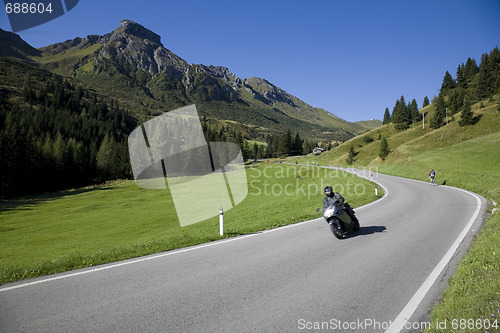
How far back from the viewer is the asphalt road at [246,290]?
12.6 ft

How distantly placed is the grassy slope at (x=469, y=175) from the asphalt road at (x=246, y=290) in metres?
0.41

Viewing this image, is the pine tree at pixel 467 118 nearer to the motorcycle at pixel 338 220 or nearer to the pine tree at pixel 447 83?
the motorcycle at pixel 338 220

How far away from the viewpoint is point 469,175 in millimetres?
29469

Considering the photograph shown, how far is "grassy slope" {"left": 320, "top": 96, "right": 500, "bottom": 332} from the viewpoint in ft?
12.9

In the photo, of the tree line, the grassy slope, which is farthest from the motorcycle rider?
the tree line

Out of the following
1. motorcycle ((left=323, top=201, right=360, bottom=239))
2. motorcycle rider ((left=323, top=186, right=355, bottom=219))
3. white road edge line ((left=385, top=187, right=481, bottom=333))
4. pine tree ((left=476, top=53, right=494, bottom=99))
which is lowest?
white road edge line ((left=385, top=187, right=481, bottom=333))

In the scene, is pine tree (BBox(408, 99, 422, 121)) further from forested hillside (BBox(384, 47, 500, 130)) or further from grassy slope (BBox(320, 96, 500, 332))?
grassy slope (BBox(320, 96, 500, 332))

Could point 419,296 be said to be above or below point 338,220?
below

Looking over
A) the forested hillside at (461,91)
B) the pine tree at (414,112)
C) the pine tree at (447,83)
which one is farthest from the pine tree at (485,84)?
the pine tree at (447,83)

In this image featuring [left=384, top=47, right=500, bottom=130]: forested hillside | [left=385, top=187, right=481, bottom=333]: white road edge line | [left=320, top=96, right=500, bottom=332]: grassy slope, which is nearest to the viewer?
[left=385, top=187, right=481, bottom=333]: white road edge line

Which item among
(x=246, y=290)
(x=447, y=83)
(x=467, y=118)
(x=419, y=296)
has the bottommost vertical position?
(x=419, y=296)

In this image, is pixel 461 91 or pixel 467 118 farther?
pixel 461 91

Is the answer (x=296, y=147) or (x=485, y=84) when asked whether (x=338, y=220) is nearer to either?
(x=296, y=147)

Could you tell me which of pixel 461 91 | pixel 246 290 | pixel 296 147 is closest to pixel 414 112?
pixel 461 91
